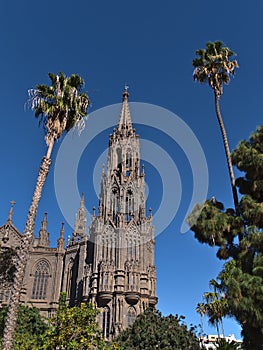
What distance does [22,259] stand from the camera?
14.2 meters

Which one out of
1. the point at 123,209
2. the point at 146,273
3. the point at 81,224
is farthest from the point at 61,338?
Answer: the point at 81,224

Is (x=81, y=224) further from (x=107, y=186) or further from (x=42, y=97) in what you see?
(x=42, y=97)

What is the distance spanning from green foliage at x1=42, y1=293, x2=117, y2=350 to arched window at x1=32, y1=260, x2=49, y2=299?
32.7 metres

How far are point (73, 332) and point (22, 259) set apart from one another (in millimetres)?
4380

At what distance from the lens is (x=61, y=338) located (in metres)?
15.9

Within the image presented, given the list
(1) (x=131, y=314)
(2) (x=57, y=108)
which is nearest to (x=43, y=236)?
(1) (x=131, y=314)

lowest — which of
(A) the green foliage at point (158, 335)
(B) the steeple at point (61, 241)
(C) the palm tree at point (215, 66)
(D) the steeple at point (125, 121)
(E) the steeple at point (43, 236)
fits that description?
(A) the green foliage at point (158, 335)

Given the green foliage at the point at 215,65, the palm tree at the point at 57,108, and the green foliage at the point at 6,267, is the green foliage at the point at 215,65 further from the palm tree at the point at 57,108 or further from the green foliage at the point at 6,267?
the green foliage at the point at 6,267

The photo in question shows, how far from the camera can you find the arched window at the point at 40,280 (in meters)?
48.1

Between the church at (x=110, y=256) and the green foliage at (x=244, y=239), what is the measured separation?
25544 millimetres

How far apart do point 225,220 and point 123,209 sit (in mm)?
32033

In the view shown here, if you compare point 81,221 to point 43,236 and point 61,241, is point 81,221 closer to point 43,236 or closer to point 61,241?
point 43,236

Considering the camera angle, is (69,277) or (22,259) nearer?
(22,259)

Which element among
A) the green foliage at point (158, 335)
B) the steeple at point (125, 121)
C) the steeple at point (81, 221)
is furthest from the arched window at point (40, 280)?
the green foliage at point (158, 335)
